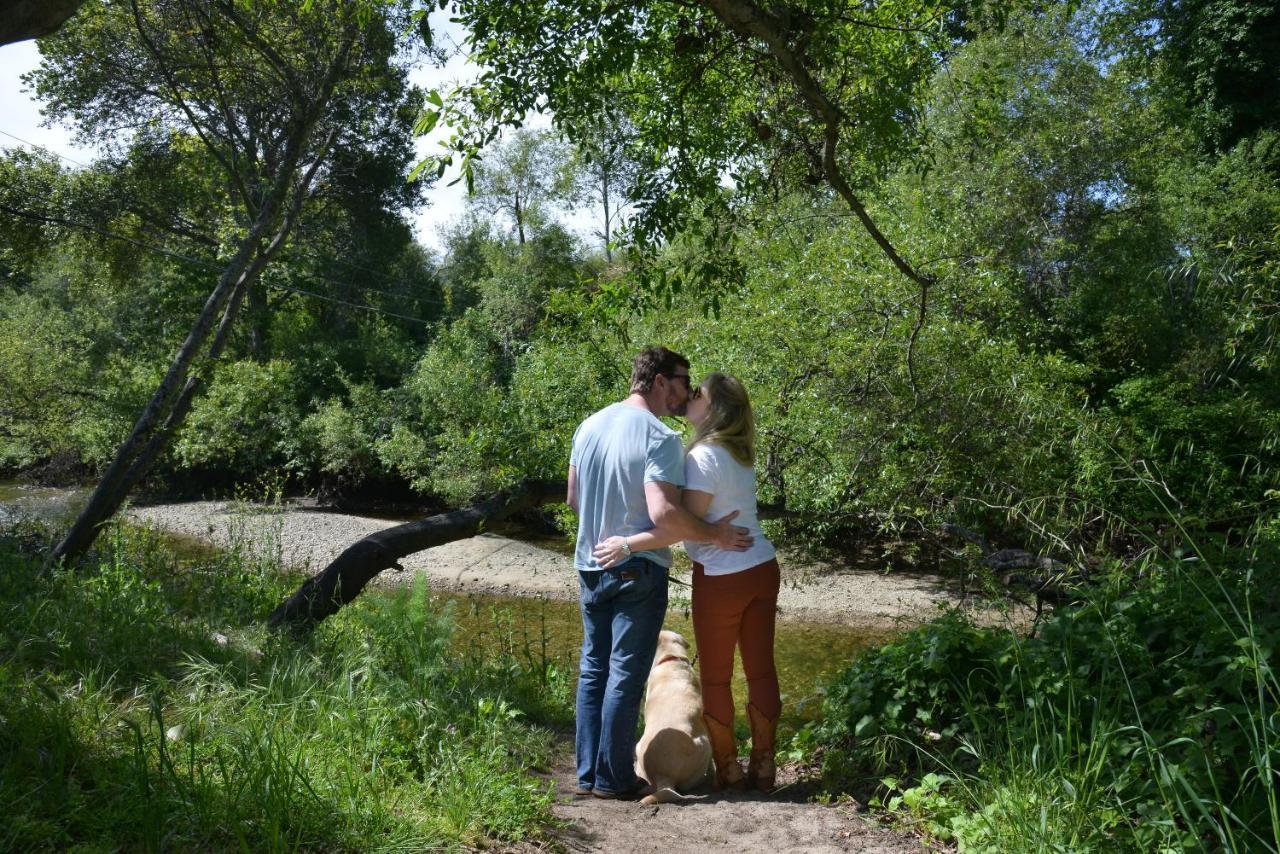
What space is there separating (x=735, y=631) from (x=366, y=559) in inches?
125

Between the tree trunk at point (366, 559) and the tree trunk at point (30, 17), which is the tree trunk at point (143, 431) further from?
the tree trunk at point (30, 17)

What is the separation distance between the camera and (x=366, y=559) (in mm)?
6445

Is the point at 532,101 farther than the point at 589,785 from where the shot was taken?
Yes

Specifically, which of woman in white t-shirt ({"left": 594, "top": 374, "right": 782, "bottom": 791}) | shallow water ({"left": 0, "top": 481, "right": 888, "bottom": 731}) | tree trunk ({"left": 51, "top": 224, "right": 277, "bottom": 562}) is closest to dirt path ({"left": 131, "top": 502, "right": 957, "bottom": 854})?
woman in white t-shirt ({"left": 594, "top": 374, "right": 782, "bottom": 791})

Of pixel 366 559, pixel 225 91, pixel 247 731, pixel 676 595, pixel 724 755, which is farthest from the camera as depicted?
pixel 225 91

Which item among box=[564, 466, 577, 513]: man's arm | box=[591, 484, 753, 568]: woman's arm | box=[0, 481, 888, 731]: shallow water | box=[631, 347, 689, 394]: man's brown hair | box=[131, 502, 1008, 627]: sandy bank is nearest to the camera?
box=[591, 484, 753, 568]: woman's arm

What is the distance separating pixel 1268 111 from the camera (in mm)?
20828

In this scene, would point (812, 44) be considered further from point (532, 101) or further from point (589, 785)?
point (589, 785)

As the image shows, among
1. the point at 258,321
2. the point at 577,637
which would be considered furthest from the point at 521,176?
the point at 577,637

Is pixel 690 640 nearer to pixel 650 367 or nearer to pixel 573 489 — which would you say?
pixel 573 489

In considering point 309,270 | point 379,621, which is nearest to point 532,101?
point 379,621

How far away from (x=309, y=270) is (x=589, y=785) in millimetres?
28310

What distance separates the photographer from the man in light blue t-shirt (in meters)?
4.08

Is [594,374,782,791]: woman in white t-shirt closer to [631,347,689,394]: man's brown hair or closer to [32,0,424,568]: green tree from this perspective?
[631,347,689,394]: man's brown hair
